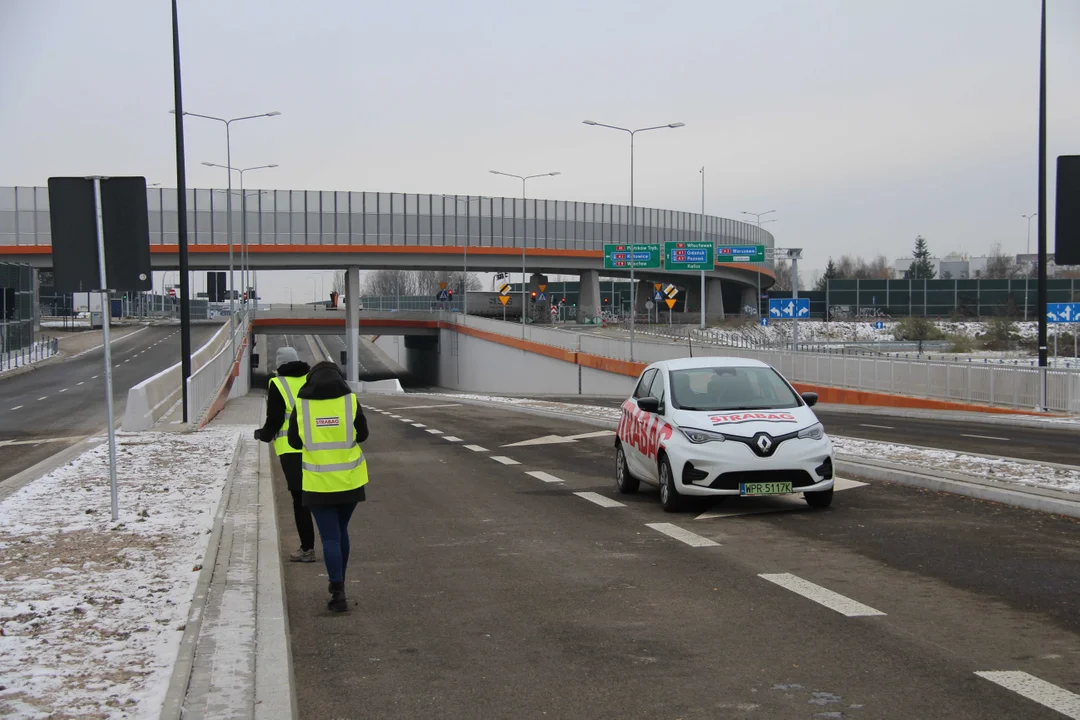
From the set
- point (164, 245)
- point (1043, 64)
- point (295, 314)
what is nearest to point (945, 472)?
point (1043, 64)

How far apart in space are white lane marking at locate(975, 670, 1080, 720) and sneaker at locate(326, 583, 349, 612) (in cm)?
391

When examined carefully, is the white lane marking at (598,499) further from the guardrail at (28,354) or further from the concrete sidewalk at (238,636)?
the guardrail at (28,354)

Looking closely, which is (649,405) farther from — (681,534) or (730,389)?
(681,534)

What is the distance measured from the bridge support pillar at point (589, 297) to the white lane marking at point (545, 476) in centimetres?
6977

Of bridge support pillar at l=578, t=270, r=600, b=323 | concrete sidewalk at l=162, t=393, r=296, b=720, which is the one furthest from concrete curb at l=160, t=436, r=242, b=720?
bridge support pillar at l=578, t=270, r=600, b=323

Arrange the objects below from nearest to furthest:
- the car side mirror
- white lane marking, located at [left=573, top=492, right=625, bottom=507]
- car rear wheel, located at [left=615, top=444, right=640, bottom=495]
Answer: the car side mirror → white lane marking, located at [left=573, top=492, right=625, bottom=507] → car rear wheel, located at [left=615, top=444, right=640, bottom=495]

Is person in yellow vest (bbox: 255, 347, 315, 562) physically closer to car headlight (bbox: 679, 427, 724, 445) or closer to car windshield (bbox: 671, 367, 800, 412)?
car headlight (bbox: 679, 427, 724, 445)

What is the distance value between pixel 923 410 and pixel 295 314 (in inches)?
2460

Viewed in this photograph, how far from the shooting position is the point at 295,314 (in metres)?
86.0

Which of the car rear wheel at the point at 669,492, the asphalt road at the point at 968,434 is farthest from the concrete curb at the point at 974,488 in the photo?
the asphalt road at the point at 968,434

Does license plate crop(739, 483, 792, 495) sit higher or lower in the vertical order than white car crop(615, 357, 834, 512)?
lower

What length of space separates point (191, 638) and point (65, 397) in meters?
37.9

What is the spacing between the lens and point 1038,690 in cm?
550

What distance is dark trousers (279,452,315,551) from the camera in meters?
9.37
